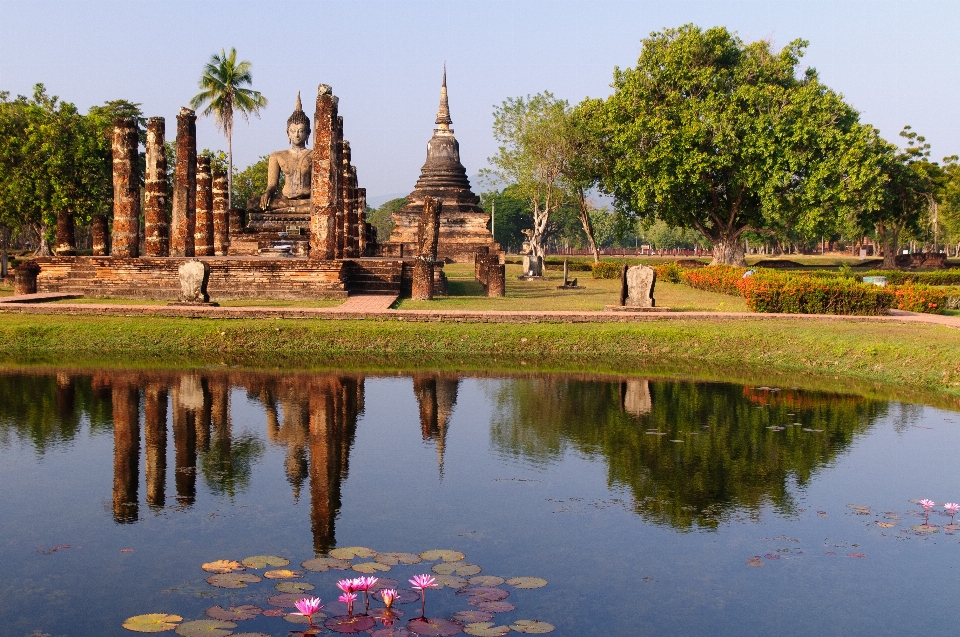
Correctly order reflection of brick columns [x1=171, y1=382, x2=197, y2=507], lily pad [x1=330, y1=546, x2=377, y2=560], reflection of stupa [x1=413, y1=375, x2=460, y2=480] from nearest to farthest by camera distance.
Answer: lily pad [x1=330, y1=546, x2=377, y2=560], reflection of brick columns [x1=171, y1=382, x2=197, y2=507], reflection of stupa [x1=413, y1=375, x2=460, y2=480]

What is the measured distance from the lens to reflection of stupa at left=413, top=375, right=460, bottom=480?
11.0 metres

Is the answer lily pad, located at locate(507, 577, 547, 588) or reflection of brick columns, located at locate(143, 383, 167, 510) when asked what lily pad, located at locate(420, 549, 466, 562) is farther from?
reflection of brick columns, located at locate(143, 383, 167, 510)

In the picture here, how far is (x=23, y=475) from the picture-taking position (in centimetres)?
904

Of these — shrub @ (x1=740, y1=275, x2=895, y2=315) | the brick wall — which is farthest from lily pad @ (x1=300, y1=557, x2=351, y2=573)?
shrub @ (x1=740, y1=275, x2=895, y2=315)

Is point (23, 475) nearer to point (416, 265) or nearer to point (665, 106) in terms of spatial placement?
point (416, 265)

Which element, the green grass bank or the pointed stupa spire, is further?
the pointed stupa spire

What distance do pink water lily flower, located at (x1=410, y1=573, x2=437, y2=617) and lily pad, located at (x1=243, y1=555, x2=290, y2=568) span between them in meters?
1.03

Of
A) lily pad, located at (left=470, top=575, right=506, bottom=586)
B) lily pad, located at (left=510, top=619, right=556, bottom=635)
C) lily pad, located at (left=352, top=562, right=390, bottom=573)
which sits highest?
lily pad, located at (left=352, top=562, right=390, bottom=573)

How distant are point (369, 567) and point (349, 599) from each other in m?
0.92

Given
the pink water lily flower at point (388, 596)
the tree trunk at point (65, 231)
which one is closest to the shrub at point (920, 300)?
the pink water lily flower at point (388, 596)

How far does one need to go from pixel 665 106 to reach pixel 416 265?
848 inches

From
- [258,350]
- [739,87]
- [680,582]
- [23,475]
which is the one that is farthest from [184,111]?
[739,87]

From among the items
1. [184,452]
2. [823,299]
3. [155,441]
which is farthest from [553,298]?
[184,452]

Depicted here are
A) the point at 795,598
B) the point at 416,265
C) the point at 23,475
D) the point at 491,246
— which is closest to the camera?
the point at 795,598
